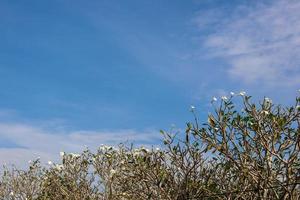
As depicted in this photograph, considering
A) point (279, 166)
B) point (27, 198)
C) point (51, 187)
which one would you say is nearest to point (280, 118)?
point (279, 166)

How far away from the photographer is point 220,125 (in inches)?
Answer: 387

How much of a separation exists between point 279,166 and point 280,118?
102 centimetres

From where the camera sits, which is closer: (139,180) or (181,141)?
(181,141)

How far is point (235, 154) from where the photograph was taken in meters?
10.2

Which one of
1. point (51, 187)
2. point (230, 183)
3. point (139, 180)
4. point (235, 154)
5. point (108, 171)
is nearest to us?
point (235, 154)

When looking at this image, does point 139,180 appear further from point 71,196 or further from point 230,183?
point 71,196

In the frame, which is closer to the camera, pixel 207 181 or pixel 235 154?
pixel 235 154

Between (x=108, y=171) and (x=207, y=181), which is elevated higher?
(x=108, y=171)

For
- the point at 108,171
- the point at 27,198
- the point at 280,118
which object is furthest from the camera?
the point at 27,198

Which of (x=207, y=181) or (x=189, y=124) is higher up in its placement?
(x=189, y=124)

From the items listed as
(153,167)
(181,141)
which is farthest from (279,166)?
(153,167)

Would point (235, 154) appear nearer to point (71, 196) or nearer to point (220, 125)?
point (220, 125)

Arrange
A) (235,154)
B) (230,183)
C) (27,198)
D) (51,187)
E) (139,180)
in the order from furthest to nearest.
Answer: (27,198), (51,187), (139,180), (230,183), (235,154)

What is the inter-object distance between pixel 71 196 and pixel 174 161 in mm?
9353
